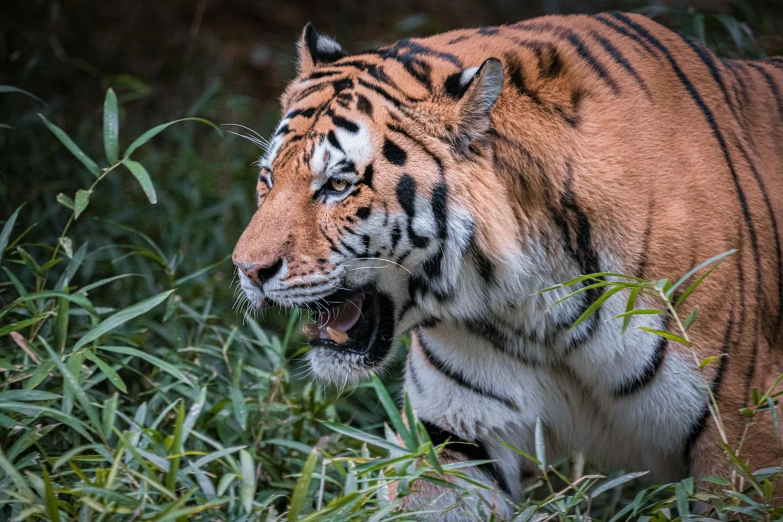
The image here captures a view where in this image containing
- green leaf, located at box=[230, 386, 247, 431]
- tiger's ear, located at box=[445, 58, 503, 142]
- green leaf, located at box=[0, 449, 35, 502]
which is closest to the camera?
green leaf, located at box=[0, 449, 35, 502]

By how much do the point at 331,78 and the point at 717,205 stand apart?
0.83m

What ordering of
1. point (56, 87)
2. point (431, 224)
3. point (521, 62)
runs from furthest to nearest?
point (56, 87) → point (521, 62) → point (431, 224)

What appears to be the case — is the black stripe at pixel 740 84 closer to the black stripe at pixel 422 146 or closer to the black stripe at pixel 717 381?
the black stripe at pixel 717 381

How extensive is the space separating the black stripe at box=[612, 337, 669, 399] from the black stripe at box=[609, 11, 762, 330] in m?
0.23

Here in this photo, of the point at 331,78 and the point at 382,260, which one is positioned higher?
the point at 331,78

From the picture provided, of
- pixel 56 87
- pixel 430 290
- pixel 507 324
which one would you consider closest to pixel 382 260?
pixel 430 290

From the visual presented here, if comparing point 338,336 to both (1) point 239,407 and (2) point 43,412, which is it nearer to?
(1) point 239,407

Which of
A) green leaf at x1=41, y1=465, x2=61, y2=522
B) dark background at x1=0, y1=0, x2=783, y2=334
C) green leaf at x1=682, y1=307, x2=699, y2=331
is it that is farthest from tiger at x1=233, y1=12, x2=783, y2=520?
dark background at x1=0, y1=0, x2=783, y2=334

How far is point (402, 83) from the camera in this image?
5.57 feet

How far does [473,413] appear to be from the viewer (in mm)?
1813

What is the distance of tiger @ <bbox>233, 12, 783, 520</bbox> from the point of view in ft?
5.29

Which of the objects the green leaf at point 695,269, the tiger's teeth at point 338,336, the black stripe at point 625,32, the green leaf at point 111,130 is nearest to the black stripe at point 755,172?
the black stripe at point 625,32

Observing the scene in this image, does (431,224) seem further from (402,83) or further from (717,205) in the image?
(717,205)

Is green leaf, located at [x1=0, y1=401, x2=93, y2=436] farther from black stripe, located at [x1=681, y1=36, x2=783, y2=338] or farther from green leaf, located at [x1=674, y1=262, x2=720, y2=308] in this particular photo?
black stripe, located at [x1=681, y1=36, x2=783, y2=338]
